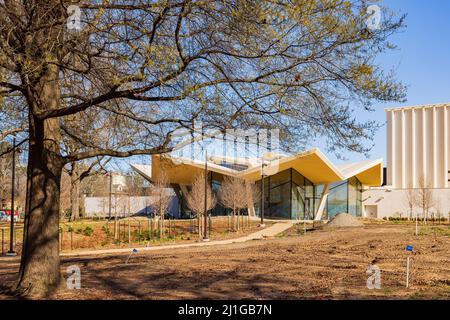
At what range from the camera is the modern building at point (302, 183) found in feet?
156

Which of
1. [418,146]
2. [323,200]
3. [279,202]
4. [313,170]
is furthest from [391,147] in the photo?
[279,202]

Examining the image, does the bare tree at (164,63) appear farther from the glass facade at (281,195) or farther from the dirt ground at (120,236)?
the glass facade at (281,195)

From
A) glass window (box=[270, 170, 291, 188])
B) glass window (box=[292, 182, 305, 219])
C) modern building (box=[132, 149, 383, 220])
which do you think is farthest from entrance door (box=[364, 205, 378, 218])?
glass window (box=[270, 170, 291, 188])

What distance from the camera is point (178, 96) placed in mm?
7918

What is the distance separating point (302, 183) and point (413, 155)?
11703 millimetres

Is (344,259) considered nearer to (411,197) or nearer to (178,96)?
(178,96)

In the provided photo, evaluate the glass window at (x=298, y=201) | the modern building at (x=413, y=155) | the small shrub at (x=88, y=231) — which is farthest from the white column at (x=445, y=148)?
the small shrub at (x=88, y=231)

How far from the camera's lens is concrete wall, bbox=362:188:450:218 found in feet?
162

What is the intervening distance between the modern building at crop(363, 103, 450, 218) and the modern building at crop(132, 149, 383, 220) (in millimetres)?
2233

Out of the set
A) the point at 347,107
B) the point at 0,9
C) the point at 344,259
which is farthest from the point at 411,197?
the point at 0,9

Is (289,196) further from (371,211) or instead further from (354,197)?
(371,211)

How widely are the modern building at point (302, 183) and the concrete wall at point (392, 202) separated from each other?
1349 mm

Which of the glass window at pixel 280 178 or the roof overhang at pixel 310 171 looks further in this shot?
the glass window at pixel 280 178
